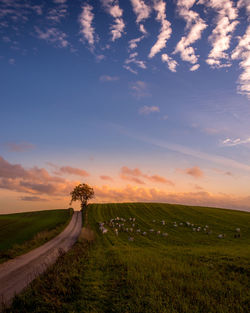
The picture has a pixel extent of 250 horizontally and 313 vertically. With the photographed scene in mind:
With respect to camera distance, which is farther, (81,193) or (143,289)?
(81,193)

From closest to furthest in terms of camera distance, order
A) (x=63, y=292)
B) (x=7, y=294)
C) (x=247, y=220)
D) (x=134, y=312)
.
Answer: (x=134, y=312) → (x=63, y=292) → (x=7, y=294) → (x=247, y=220)

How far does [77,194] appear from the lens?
69.0 metres

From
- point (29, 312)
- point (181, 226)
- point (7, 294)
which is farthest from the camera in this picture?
point (181, 226)

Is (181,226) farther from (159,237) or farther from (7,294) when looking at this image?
(7,294)

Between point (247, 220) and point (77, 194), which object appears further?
point (77, 194)

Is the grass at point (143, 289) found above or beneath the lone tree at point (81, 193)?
beneath

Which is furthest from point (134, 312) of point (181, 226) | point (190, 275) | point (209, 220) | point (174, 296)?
point (209, 220)

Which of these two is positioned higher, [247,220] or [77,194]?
[77,194]

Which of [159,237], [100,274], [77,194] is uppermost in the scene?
[77,194]

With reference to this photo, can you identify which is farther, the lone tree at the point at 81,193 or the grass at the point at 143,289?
the lone tree at the point at 81,193

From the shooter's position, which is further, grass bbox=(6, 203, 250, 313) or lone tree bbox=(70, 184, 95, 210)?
lone tree bbox=(70, 184, 95, 210)

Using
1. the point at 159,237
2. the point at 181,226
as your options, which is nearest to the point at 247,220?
the point at 181,226

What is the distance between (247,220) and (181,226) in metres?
19.9

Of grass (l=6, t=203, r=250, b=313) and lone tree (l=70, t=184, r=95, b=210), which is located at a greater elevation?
lone tree (l=70, t=184, r=95, b=210)
